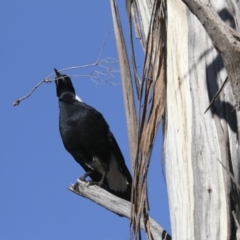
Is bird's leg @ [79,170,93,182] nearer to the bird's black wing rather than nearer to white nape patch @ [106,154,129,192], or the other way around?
white nape patch @ [106,154,129,192]

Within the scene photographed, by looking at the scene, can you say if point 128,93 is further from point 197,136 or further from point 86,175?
point 86,175

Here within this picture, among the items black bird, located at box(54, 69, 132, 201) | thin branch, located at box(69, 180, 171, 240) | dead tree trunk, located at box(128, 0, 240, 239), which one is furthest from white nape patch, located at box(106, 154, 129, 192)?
dead tree trunk, located at box(128, 0, 240, 239)

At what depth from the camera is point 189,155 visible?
79.7 inches

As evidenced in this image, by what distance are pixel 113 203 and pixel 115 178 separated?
120 inches

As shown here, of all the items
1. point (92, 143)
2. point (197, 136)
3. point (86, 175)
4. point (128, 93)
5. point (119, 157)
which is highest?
point (92, 143)

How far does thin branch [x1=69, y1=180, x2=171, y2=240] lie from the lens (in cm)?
233

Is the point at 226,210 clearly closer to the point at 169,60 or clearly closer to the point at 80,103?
the point at 169,60

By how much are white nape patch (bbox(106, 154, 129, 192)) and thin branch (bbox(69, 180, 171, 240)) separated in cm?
242

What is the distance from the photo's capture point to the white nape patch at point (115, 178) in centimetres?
536

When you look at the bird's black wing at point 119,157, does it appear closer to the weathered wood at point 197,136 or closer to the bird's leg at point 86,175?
the bird's leg at point 86,175

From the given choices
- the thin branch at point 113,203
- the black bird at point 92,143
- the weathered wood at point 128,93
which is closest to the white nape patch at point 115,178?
the black bird at point 92,143

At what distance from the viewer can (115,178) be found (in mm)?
5645

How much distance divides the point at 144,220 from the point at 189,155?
0.35 meters

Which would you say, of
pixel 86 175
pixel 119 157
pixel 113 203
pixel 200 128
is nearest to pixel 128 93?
pixel 200 128
